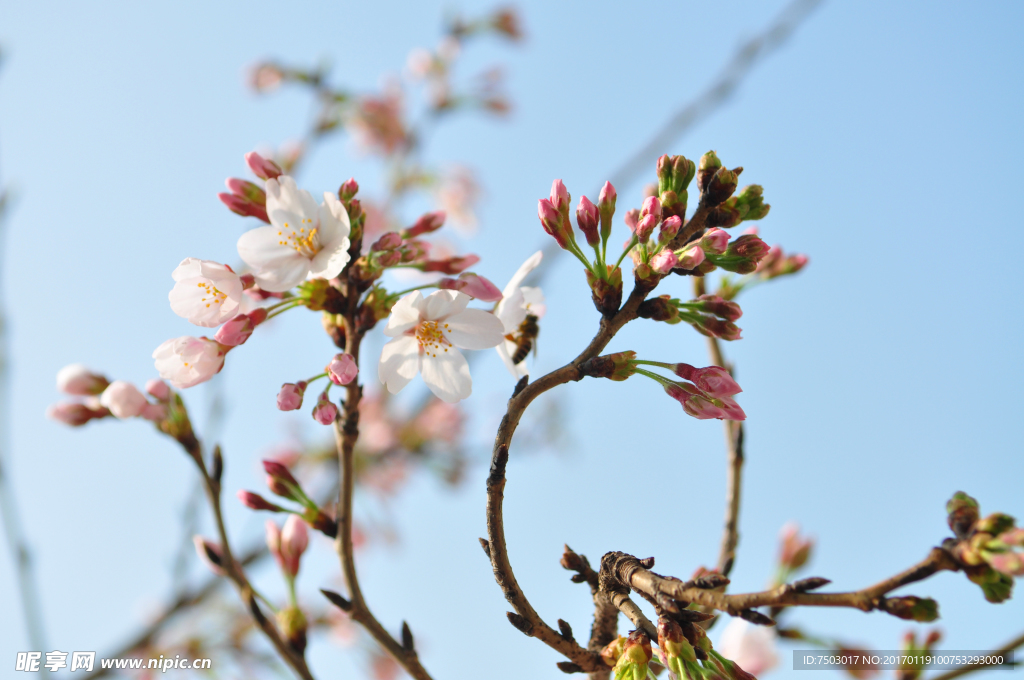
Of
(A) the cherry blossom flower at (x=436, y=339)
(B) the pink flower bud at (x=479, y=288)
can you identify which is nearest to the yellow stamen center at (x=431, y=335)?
(A) the cherry blossom flower at (x=436, y=339)

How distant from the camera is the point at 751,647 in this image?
2109mm

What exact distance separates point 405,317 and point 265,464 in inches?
20.4

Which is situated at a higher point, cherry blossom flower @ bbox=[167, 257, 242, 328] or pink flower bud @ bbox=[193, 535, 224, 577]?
cherry blossom flower @ bbox=[167, 257, 242, 328]

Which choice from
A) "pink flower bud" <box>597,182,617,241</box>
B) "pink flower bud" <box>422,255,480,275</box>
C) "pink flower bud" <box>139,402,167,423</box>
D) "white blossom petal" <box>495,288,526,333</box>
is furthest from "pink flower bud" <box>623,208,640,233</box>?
"pink flower bud" <box>139,402,167,423</box>

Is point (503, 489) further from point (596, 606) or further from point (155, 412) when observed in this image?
point (155, 412)

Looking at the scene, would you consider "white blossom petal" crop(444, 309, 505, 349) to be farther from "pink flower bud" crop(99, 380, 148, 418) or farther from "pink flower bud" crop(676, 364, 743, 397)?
"pink flower bud" crop(99, 380, 148, 418)

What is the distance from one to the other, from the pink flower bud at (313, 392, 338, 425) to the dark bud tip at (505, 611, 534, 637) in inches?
21.1

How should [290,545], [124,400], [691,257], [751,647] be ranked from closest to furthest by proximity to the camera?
[691,257], [124,400], [290,545], [751,647]

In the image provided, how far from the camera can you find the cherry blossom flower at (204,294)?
1351 millimetres

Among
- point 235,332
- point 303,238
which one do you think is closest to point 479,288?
point 303,238

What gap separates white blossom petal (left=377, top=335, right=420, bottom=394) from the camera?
1.40 m

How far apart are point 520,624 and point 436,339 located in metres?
0.67

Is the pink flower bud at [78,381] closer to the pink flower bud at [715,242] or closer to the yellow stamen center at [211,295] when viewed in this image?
the yellow stamen center at [211,295]

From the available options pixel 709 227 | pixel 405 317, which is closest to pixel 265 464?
pixel 405 317
